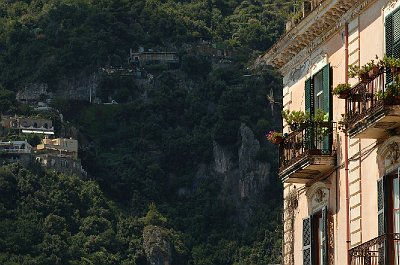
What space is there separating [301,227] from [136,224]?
154 metres

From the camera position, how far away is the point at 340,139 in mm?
39656

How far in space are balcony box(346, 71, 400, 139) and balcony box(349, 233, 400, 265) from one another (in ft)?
6.31

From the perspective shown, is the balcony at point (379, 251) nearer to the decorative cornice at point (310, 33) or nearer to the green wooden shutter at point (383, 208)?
the green wooden shutter at point (383, 208)

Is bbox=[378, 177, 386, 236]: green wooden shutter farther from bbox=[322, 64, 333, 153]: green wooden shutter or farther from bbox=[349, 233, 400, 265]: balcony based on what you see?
bbox=[322, 64, 333, 153]: green wooden shutter

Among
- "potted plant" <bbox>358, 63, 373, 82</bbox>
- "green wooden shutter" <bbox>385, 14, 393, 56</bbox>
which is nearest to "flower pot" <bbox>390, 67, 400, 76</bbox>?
"potted plant" <bbox>358, 63, 373, 82</bbox>

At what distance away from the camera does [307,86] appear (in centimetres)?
4200

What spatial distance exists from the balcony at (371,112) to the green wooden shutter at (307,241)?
4.10m

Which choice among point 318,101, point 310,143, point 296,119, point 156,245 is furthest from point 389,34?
point 156,245

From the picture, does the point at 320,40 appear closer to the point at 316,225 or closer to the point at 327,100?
the point at 327,100

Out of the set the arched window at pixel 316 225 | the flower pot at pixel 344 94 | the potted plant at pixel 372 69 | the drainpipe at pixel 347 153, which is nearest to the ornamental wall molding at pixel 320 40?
the drainpipe at pixel 347 153

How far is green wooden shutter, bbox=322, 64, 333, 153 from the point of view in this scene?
39.9m

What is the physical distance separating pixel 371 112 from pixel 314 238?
18.5 ft

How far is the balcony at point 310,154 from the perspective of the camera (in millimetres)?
39594

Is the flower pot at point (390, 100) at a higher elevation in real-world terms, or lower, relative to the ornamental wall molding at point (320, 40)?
lower
